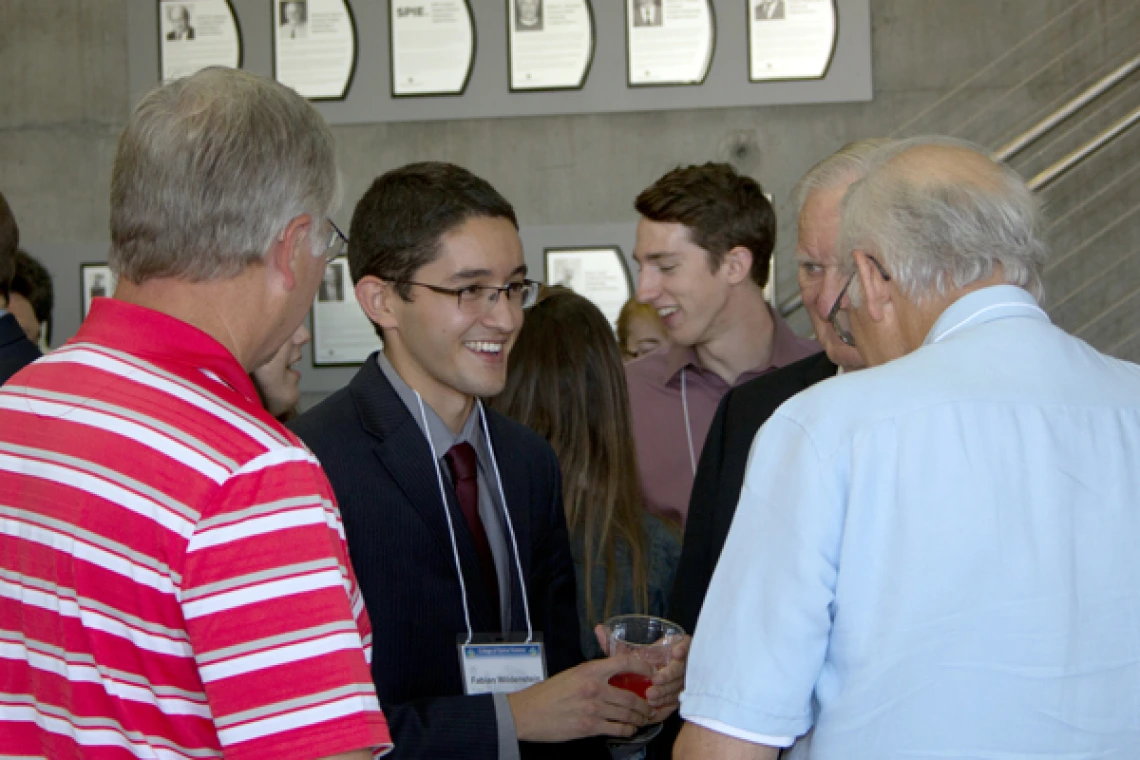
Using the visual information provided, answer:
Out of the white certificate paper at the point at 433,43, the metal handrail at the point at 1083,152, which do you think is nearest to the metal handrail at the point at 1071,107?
the metal handrail at the point at 1083,152

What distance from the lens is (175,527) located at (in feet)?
3.34

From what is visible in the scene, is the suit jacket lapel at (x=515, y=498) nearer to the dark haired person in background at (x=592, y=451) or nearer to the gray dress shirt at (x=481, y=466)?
the gray dress shirt at (x=481, y=466)

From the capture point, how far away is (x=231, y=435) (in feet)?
3.49

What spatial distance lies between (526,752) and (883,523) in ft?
2.95

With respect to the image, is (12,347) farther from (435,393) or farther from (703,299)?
(703,299)

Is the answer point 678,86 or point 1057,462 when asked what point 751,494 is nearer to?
point 1057,462

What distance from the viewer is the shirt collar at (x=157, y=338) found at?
112cm

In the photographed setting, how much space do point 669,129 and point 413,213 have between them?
356cm

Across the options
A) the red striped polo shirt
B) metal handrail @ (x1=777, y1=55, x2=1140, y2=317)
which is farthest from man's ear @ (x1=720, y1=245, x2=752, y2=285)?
the red striped polo shirt

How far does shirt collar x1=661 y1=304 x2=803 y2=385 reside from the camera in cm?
333

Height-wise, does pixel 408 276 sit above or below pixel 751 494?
above

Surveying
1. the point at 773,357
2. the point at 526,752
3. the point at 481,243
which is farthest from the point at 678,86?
the point at 526,752

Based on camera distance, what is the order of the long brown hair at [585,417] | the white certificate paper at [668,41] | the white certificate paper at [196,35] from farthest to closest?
the white certificate paper at [196,35] → the white certificate paper at [668,41] → the long brown hair at [585,417]

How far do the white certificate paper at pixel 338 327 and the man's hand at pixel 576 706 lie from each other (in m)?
3.85
